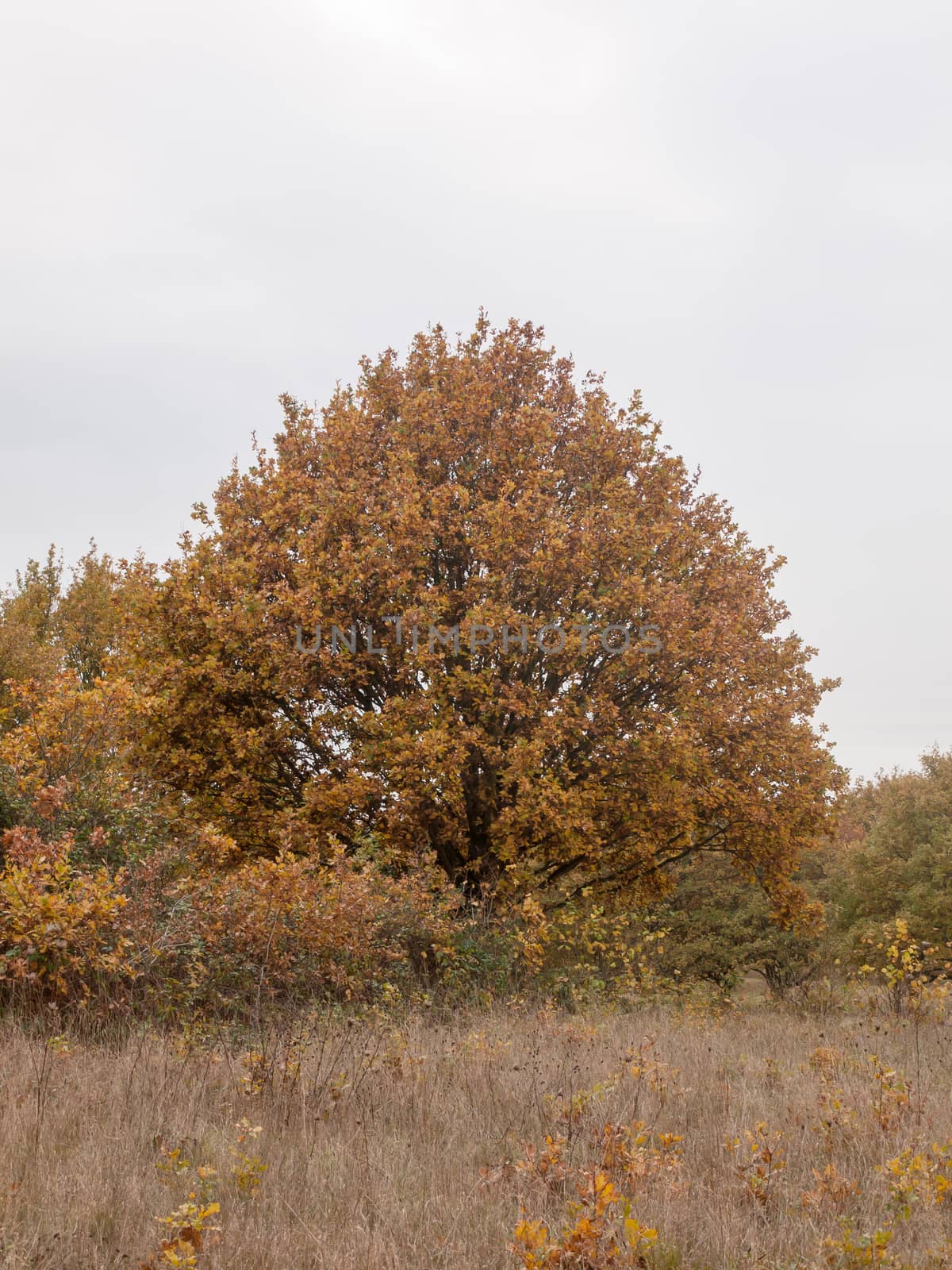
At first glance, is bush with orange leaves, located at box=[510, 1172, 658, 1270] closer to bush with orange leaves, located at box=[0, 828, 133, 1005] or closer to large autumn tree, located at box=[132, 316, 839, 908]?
bush with orange leaves, located at box=[0, 828, 133, 1005]

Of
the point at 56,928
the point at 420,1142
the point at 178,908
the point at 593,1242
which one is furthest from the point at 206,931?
the point at 593,1242

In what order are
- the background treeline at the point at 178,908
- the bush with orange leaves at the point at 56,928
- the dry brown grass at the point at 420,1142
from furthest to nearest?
the background treeline at the point at 178,908, the bush with orange leaves at the point at 56,928, the dry brown grass at the point at 420,1142

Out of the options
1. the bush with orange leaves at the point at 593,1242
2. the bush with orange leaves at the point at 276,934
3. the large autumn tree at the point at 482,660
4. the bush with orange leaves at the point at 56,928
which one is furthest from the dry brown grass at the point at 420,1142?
the large autumn tree at the point at 482,660

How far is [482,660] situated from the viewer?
15008 mm

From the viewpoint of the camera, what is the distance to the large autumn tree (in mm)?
14273

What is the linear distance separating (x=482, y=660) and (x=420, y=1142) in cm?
961

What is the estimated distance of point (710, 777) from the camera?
15.4 meters

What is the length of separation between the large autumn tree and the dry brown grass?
589 centimetres

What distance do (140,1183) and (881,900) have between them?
33348mm

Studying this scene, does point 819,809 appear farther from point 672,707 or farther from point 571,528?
point 571,528

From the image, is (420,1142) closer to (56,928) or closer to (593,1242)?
(593,1242)

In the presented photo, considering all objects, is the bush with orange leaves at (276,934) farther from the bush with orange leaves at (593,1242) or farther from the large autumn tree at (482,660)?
the bush with orange leaves at (593,1242)

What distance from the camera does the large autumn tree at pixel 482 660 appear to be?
46.8 feet

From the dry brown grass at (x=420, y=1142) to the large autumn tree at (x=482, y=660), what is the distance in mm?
5894
